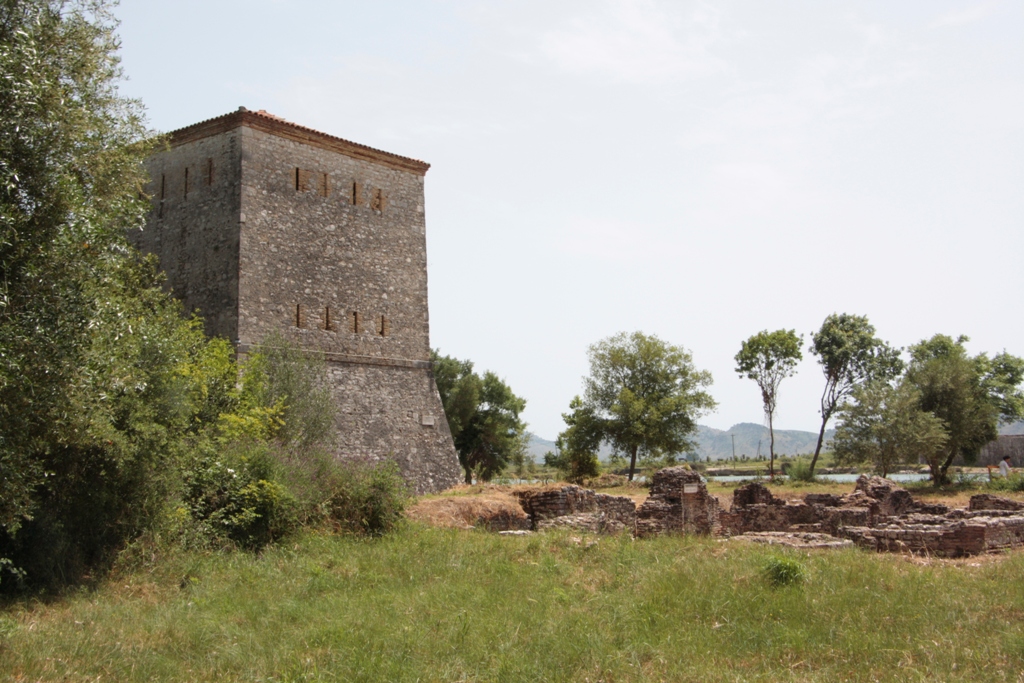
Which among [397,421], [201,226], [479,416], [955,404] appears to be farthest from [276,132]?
[955,404]

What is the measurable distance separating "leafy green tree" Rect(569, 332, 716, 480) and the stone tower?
1946cm

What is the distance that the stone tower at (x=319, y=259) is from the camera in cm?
2059

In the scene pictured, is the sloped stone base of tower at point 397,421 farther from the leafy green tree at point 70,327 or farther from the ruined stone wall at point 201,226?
the leafy green tree at point 70,327

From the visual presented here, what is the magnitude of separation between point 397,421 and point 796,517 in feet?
34.8

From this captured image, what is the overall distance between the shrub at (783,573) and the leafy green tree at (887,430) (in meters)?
25.0

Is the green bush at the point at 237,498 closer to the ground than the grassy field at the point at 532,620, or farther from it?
farther from it

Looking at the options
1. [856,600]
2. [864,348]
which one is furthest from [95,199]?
[864,348]

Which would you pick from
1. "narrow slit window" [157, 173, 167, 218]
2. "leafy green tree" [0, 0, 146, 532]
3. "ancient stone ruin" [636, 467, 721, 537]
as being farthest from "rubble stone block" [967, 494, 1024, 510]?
"narrow slit window" [157, 173, 167, 218]

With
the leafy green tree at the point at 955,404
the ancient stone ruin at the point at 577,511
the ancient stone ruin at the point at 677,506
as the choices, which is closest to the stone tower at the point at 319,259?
the ancient stone ruin at the point at 577,511

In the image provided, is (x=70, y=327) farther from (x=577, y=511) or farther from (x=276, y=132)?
(x=276, y=132)

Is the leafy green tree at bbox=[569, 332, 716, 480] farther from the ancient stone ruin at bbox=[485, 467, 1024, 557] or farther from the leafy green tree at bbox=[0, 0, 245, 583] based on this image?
the leafy green tree at bbox=[0, 0, 245, 583]

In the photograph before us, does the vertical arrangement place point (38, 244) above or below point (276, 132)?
below

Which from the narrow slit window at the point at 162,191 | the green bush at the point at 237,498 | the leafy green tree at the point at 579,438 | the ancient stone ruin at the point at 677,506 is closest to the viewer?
the green bush at the point at 237,498

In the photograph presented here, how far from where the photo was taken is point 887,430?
108 feet
